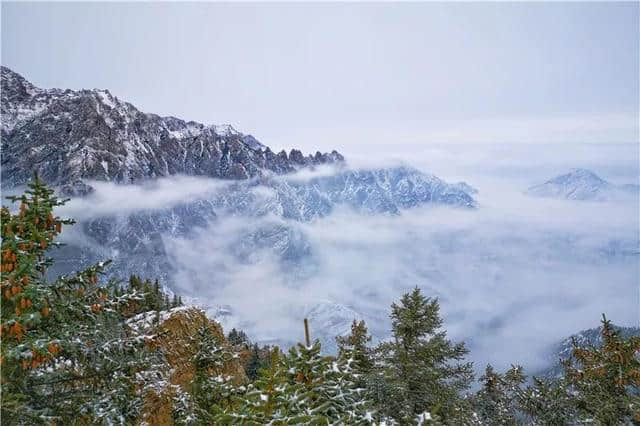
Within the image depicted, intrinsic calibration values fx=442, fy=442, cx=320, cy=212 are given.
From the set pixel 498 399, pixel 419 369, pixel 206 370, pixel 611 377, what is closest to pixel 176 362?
pixel 206 370

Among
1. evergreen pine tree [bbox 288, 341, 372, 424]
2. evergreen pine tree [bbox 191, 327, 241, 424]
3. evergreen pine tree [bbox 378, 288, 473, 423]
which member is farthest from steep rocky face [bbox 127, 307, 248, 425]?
evergreen pine tree [bbox 288, 341, 372, 424]

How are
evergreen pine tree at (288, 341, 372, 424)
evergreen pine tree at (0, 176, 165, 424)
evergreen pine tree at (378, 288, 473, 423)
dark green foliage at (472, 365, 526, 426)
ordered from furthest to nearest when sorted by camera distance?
dark green foliage at (472, 365, 526, 426) < evergreen pine tree at (378, 288, 473, 423) < evergreen pine tree at (0, 176, 165, 424) < evergreen pine tree at (288, 341, 372, 424)

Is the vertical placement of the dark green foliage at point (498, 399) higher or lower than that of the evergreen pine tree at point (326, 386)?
lower

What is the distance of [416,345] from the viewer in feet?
52.6

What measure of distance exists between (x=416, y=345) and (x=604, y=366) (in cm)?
574

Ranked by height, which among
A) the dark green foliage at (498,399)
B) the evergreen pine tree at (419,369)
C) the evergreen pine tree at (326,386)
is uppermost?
the evergreen pine tree at (326,386)

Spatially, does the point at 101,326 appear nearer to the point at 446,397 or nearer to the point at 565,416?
the point at 446,397

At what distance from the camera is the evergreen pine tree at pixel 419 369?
15234 millimetres

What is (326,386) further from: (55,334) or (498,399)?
(498,399)

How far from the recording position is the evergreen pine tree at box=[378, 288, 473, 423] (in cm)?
1523

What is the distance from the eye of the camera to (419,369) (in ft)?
50.1

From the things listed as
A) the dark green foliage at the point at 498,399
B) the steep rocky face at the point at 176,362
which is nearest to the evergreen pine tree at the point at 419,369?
the steep rocky face at the point at 176,362

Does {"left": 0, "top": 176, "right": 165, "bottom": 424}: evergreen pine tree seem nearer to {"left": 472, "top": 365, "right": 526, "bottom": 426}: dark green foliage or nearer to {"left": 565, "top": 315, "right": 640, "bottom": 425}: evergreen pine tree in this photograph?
{"left": 565, "top": 315, "right": 640, "bottom": 425}: evergreen pine tree

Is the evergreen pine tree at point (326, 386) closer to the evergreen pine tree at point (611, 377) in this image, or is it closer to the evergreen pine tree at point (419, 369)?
the evergreen pine tree at point (419, 369)
